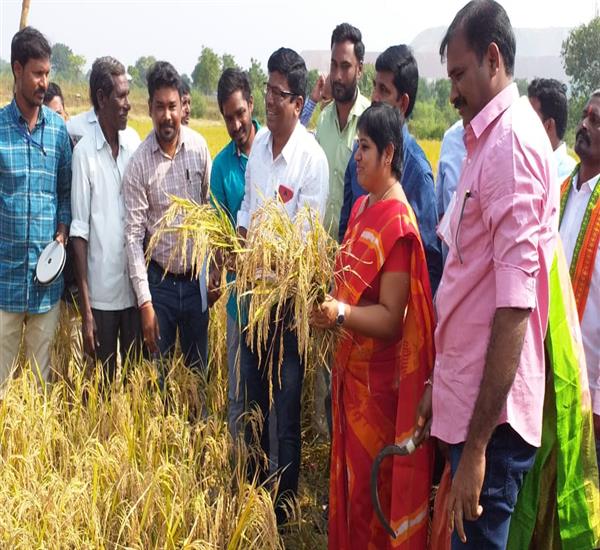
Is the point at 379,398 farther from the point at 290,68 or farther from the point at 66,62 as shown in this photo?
the point at 66,62

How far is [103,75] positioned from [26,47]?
377 millimetres

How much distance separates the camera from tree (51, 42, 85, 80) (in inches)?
2689

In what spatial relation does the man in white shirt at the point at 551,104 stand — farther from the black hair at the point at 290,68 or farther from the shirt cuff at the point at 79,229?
the shirt cuff at the point at 79,229

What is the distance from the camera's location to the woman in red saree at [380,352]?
2324mm

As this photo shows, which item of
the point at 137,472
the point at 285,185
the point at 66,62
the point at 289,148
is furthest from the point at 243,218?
the point at 66,62

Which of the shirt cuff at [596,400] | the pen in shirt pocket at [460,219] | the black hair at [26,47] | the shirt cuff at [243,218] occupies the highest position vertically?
the black hair at [26,47]

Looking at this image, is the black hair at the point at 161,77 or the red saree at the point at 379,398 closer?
the red saree at the point at 379,398

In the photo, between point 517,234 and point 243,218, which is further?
point 243,218

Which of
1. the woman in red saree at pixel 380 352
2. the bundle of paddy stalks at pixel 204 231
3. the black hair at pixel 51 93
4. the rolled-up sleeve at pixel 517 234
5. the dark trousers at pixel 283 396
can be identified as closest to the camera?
the rolled-up sleeve at pixel 517 234

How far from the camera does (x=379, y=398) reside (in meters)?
2.44

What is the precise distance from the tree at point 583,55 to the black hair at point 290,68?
38.6 m

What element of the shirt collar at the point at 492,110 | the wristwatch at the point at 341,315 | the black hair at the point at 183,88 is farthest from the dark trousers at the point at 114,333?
the shirt collar at the point at 492,110

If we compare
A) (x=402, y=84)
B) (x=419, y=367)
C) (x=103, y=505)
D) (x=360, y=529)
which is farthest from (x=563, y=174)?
(x=103, y=505)

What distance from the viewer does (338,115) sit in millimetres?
3850
